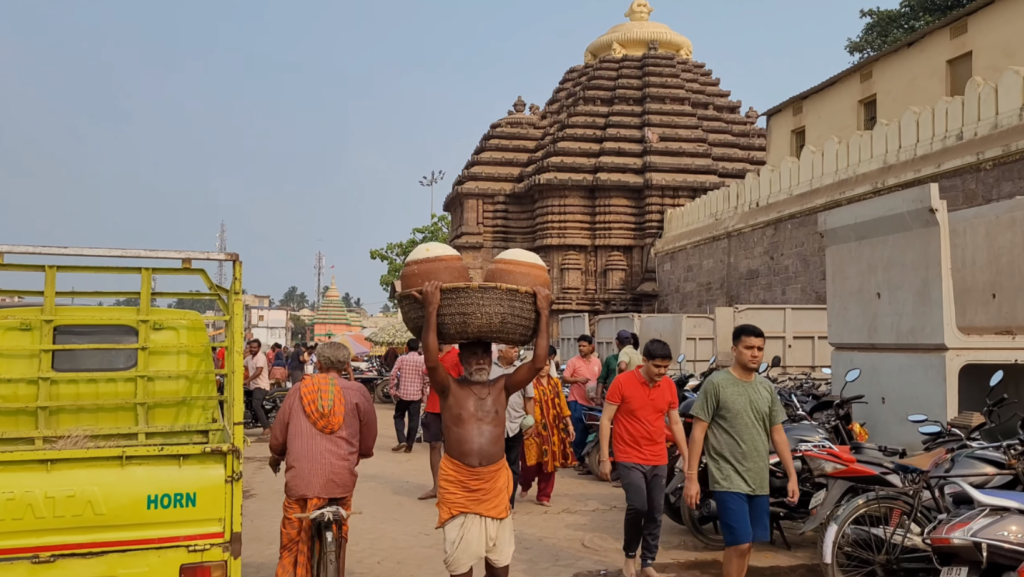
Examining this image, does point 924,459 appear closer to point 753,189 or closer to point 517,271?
point 517,271

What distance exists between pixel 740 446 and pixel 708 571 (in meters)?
1.65

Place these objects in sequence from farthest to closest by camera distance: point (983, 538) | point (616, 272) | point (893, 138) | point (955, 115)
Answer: point (616, 272)
point (893, 138)
point (955, 115)
point (983, 538)

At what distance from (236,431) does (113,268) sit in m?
1.34

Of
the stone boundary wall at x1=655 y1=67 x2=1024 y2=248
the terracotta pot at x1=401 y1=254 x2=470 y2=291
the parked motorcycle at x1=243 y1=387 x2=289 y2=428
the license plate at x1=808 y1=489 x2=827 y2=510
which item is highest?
the stone boundary wall at x1=655 y1=67 x2=1024 y2=248

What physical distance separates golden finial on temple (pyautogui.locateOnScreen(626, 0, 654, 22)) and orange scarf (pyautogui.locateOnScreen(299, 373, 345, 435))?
1027 inches

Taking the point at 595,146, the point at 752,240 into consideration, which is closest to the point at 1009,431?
the point at 752,240

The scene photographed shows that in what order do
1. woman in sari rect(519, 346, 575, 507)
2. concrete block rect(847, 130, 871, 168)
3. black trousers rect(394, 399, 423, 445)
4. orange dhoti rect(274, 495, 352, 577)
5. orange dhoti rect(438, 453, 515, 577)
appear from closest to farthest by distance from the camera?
orange dhoti rect(438, 453, 515, 577) → orange dhoti rect(274, 495, 352, 577) → woman in sari rect(519, 346, 575, 507) → black trousers rect(394, 399, 423, 445) → concrete block rect(847, 130, 871, 168)

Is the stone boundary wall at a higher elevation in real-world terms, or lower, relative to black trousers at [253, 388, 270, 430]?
higher

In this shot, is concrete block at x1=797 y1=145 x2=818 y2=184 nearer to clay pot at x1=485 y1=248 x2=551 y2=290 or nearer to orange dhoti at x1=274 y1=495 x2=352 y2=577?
clay pot at x1=485 y1=248 x2=551 y2=290

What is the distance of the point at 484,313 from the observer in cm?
404

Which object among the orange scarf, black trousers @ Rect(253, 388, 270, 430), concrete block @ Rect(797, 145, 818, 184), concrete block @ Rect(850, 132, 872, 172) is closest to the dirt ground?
the orange scarf

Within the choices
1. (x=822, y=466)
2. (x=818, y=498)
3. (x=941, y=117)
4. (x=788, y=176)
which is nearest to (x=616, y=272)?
(x=788, y=176)

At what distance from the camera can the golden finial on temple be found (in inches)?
1129

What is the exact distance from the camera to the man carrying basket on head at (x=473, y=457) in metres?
4.03
